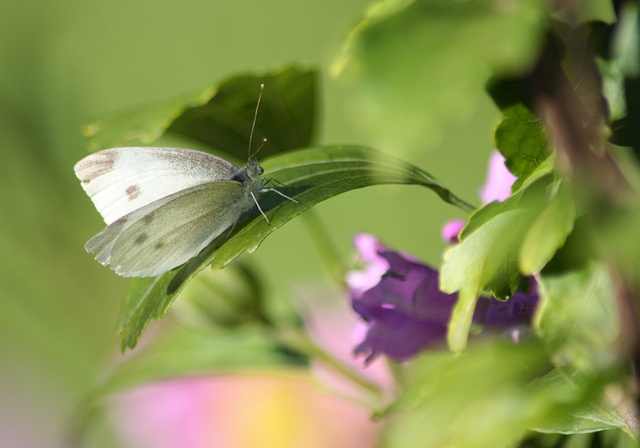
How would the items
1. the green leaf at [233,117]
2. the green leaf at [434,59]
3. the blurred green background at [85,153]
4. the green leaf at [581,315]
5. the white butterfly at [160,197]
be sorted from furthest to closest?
the blurred green background at [85,153] → the white butterfly at [160,197] → the green leaf at [233,117] → the green leaf at [581,315] → the green leaf at [434,59]

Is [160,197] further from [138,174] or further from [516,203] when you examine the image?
[516,203]

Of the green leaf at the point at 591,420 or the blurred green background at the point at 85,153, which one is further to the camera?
the blurred green background at the point at 85,153

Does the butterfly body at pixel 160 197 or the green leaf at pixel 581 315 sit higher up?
the butterfly body at pixel 160 197

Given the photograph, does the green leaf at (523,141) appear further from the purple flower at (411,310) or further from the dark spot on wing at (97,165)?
the dark spot on wing at (97,165)

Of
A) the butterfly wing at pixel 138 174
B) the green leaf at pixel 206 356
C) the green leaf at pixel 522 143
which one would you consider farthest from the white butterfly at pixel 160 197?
the green leaf at pixel 522 143

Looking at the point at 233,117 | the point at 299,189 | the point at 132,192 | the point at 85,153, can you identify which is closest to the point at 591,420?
the point at 299,189

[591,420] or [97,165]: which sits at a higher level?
[97,165]

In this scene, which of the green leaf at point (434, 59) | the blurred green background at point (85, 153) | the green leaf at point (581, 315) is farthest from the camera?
the blurred green background at point (85, 153)

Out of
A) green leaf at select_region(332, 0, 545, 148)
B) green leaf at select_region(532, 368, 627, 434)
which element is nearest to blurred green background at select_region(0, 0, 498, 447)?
green leaf at select_region(332, 0, 545, 148)
